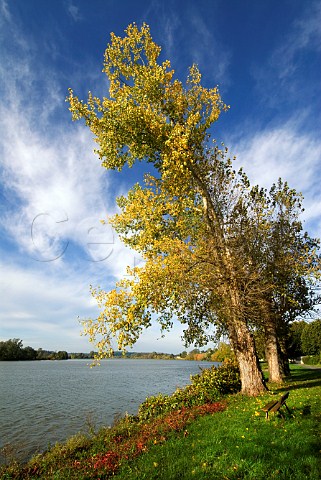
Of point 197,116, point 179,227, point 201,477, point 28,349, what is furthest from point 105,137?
point 28,349

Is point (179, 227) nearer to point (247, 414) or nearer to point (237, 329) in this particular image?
point (237, 329)

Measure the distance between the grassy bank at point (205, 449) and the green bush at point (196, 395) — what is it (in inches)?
66.7

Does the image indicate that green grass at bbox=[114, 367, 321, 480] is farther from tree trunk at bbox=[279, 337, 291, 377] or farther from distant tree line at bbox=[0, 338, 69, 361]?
distant tree line at bbox=[0, 338, 69, 361]

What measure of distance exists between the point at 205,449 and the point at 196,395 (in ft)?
28.2

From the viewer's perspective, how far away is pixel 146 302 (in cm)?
1473

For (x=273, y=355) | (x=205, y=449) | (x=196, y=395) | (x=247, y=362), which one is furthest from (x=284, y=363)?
(x=205, y=449)

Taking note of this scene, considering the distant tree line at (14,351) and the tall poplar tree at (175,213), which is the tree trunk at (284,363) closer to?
the tall poplar tree at (175,213)

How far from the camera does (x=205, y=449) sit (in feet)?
28.0

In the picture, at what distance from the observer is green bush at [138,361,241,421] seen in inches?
621

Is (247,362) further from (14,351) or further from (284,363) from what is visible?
(14,351)

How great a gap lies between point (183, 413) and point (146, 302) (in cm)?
524

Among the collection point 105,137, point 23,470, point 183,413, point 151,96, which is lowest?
point 23,470

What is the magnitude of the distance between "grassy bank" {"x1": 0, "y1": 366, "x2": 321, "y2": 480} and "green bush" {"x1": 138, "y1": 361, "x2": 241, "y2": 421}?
1695 mm

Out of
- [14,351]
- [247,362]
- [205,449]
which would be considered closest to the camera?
[205,449]
